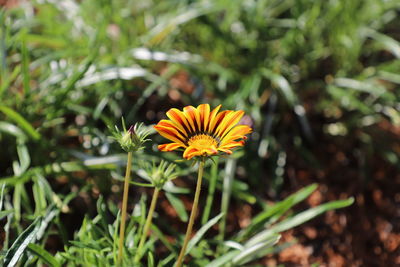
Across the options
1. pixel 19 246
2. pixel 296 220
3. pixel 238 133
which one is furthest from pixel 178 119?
pixel 296 220

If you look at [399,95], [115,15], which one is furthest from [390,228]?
[115,15]

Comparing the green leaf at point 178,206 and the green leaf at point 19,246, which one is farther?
the green leaf at point 178,206

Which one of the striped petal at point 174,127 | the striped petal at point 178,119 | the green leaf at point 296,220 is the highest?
the striped petal at point 178,119

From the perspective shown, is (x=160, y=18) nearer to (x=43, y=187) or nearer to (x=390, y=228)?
(x=43, y=187)

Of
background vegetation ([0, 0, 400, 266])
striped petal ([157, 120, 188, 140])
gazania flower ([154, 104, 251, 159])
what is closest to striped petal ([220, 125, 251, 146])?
gazania flower ([154, 104, 251, 159])

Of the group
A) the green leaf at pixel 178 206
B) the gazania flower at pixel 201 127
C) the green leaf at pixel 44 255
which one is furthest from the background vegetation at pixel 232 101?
the gazania flower at pixel 201 127

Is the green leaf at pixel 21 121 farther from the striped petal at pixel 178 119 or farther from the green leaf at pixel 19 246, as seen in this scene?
the striped petal at pixel 178 119

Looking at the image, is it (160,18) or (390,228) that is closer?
(390,228)
